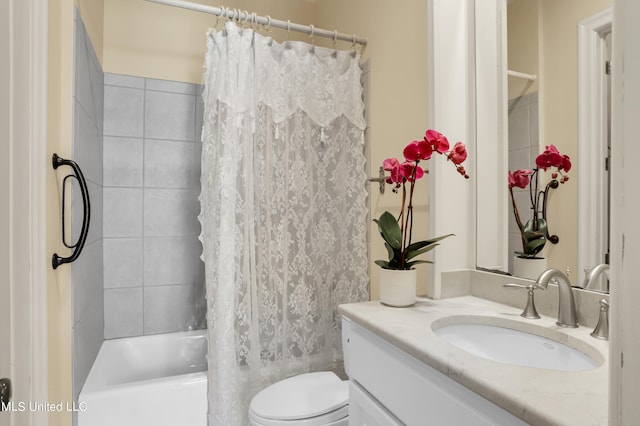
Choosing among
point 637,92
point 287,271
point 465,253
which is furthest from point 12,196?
point 465,253

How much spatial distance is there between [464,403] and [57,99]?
4.87 ft

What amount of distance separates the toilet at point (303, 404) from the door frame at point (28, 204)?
69 cm

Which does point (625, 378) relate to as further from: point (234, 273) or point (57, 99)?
point (57, 99)

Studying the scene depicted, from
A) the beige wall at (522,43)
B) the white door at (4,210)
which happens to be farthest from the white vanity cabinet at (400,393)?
the beige wall at (522,43)

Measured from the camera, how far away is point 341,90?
1866 millimetres

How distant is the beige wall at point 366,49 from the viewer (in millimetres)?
1516

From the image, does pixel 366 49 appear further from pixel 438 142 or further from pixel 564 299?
pixel 564 299

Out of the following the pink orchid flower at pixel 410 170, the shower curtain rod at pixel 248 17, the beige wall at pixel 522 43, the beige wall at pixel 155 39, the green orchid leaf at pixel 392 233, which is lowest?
the green orchid leaf at pixel 392 233

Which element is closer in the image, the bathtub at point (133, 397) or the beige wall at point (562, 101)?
the beige wall at point (562, 101)

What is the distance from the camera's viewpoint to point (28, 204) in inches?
32.4

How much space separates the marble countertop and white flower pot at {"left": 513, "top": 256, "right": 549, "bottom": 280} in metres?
0.16

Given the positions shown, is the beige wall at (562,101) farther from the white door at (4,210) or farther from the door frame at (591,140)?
the white door at (4,210)

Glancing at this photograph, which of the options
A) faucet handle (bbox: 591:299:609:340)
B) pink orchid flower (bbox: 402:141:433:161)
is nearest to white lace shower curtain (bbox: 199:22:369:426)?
pink orchid flower (bbox: 402:141:433:161)

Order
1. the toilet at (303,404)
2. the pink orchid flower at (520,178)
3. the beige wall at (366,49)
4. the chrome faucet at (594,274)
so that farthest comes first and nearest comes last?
1. the beige wall at (366,49)
2. the toilet at (303,404)
3. the pink orchid flower at (520,178)
4. the chrome faucet at (594,274)
